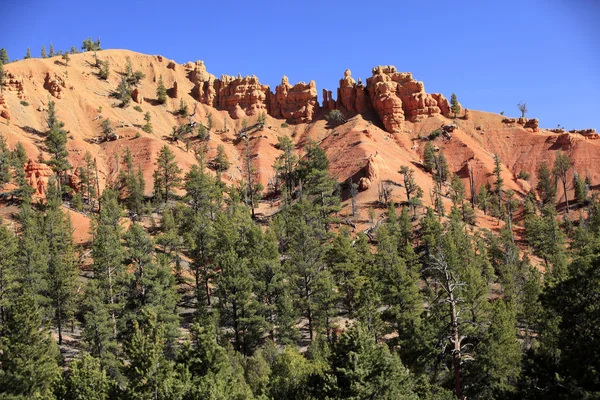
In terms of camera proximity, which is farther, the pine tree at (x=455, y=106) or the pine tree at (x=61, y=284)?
the pine tree at (x=455, y=106)

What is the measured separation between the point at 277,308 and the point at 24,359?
20860 millimetres

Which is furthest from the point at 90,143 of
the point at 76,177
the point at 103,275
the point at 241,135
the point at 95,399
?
the point at 95,399

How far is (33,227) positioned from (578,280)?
52.1 metres

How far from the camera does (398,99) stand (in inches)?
5037

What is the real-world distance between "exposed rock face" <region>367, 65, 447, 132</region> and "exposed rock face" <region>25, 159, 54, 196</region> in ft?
274

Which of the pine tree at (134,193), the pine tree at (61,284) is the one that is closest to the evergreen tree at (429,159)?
the pine tree at (134,193)

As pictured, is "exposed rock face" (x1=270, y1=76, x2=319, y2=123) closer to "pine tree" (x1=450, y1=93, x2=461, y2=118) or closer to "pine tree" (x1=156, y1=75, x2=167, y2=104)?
"pine tree" (x1=156, y1=75, x2=167, y2=104)

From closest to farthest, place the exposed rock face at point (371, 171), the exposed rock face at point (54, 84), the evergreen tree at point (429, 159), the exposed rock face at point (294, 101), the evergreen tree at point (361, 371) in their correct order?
the evergreen tree at point (361, 371) < the exposed rock face at point (371, 171) < the evergreen tree at point (429, 159) < the exposed rock face at point (54, 84) < the exposed rock face at point (294, 101)

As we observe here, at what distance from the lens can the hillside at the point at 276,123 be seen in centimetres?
10012

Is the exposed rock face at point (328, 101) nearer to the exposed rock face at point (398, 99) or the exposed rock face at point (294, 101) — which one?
the exposed rock face at point (294, 101)

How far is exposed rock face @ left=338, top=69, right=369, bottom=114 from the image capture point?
444 feet

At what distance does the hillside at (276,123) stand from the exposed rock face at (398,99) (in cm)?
28

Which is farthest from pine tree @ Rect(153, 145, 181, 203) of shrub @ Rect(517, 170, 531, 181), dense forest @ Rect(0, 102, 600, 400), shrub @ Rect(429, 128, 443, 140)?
shrub @ Rect(517, 170, 531, 181)

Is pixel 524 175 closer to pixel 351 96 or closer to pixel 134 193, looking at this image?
pixel 351 96
